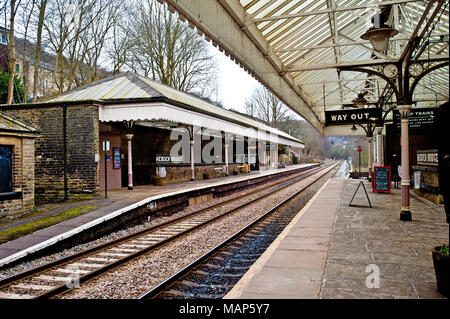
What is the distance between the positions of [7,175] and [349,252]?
27.6 ft

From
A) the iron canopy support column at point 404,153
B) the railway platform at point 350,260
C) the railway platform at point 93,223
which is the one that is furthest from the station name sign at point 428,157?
the railway platform at point 93,223

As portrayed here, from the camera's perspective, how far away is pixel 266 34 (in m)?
8.81

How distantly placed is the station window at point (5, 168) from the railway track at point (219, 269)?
19.3 ft

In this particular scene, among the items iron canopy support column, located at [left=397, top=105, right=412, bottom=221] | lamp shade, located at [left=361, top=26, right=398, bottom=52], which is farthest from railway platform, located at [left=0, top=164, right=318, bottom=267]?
lamp shade, located at [left=361, top=26, right=398, bottom=52]

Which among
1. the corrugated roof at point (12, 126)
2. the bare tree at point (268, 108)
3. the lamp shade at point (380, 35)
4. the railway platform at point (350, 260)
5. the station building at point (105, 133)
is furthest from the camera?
the bare tree at point (268, 108)

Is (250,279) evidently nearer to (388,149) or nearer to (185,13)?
(185,13)

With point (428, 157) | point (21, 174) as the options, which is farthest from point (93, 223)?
point (428, 157)

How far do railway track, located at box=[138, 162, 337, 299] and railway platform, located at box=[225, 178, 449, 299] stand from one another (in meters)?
0.61

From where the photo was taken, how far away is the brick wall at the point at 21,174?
9188mm

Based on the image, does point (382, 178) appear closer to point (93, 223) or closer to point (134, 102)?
point (134, 102)

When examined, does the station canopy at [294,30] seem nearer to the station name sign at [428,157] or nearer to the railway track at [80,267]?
the station name sign at [428,157]

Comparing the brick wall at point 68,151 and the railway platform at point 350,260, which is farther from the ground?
the brick wall at point 68,151

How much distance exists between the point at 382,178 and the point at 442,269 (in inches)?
435

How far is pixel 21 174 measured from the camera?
377 inches
